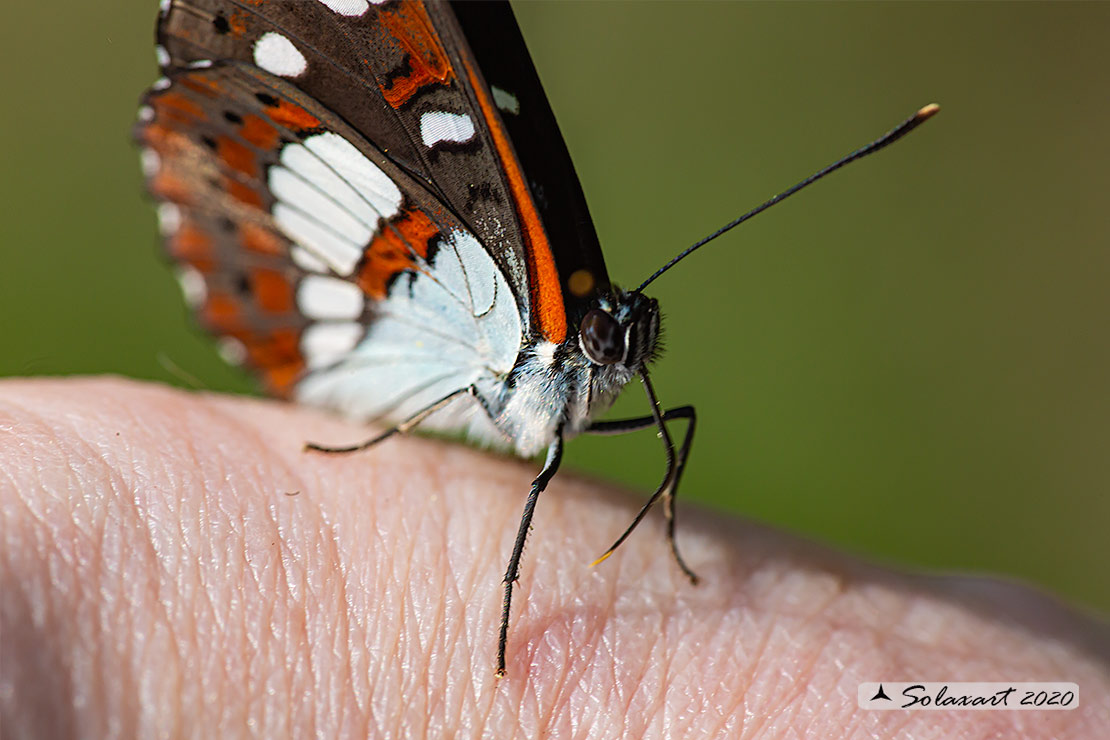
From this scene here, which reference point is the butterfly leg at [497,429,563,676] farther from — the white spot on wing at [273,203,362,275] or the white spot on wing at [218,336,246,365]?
the white spot on wing at [218,336,246,365]

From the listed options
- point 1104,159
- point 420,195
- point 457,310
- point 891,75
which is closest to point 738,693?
point 457,310

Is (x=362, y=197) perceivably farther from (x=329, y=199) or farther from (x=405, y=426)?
(x=405, y=426)

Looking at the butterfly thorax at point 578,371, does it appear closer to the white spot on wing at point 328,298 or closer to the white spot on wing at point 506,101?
the white spot on wing at point 506,101

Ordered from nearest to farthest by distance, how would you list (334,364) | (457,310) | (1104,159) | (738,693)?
1. (738,693)
2. (457,310)
3. (334,364)
4. (1104,159)

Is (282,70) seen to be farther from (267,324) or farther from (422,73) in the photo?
(267,324)

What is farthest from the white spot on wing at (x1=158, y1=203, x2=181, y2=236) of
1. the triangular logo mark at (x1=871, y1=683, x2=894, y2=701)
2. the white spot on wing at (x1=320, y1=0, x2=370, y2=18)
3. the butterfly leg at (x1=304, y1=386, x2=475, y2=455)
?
the triangular logo mark at (x1=871, y1=683, x2=894, y2=701)

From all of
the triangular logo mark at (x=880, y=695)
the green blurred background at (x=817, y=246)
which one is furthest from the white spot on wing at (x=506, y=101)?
the green blurred background at (x=817, y=246)

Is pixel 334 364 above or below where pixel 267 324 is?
below
